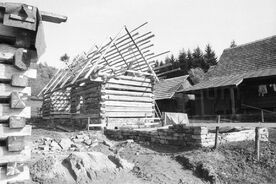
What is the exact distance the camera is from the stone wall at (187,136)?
816 centimetres

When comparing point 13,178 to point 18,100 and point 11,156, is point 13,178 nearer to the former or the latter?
point 11,156

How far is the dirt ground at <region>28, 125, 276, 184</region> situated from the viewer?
5.70 meters

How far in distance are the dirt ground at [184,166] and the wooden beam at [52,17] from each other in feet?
9.52

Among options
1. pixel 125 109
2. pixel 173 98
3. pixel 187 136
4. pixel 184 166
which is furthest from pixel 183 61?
pixel 184 166

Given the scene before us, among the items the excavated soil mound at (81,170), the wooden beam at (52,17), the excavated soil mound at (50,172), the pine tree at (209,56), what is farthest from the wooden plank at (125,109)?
the pine tree at (209,56)

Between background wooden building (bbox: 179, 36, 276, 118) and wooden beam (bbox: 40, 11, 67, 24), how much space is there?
14.2 meters

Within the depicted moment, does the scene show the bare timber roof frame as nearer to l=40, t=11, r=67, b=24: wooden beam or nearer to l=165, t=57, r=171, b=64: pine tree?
l=40, t=11, r=67, b=24: wooden beam

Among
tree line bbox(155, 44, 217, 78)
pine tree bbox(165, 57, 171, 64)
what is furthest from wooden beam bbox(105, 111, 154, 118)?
pine tree bbox(165, 57, 171, 64)

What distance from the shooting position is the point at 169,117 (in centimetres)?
1330

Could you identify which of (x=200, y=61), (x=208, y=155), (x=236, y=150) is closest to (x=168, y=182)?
(x=208, y=155)

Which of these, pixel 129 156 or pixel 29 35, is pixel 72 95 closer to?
pixel 129 156

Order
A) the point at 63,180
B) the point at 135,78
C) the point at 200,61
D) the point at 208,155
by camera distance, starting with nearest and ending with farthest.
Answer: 1. the point at 63,180
2. the point at 208,155
3. the point at 135,78
4. the point at 200,61

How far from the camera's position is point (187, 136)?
848 centimetres

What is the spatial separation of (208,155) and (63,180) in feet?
13.0
